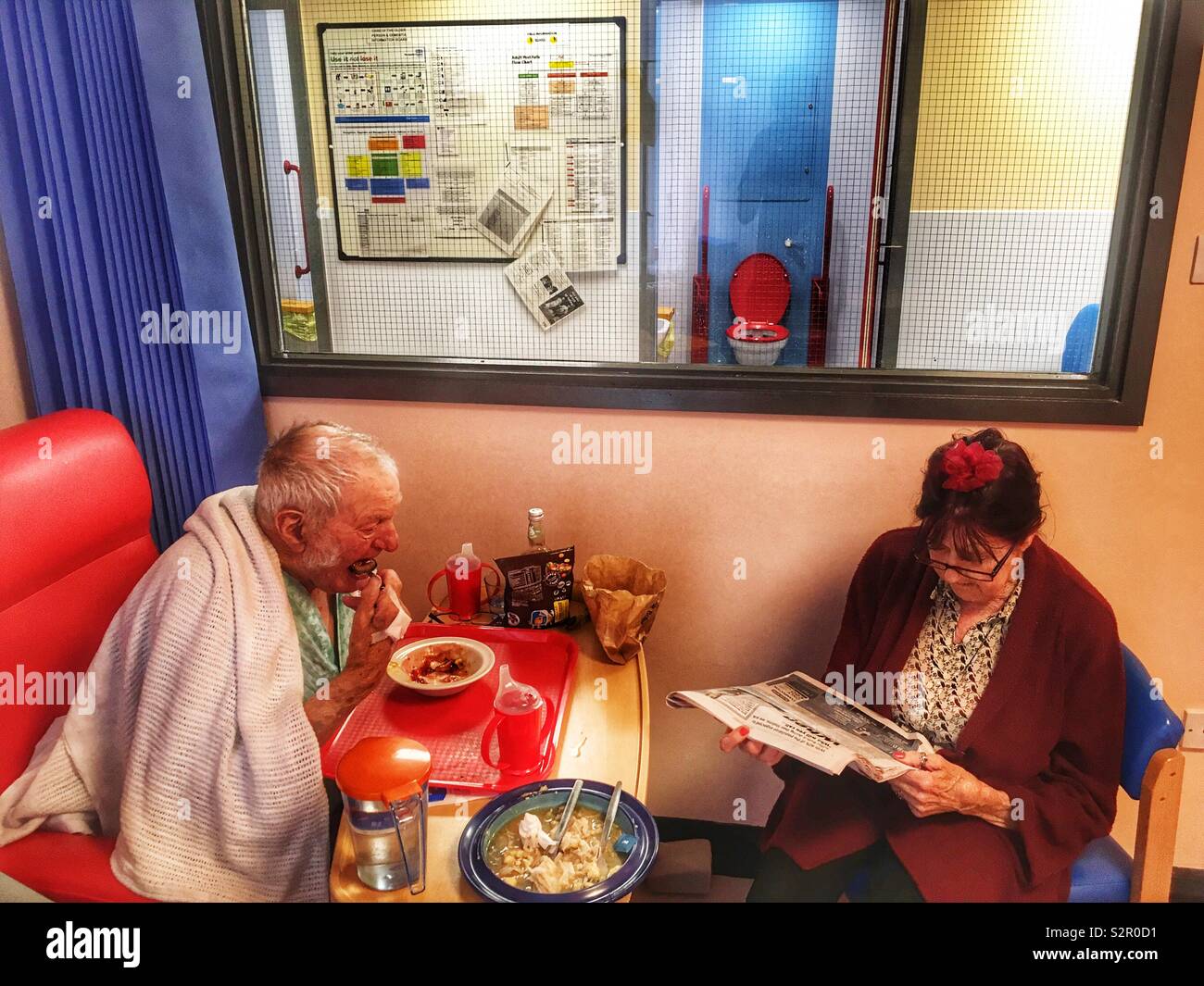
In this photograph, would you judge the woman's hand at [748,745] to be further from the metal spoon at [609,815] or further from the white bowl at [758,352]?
the white bowl at [758,352]

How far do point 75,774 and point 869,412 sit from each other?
1489 mm

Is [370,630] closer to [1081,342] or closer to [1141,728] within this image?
[1141,728]

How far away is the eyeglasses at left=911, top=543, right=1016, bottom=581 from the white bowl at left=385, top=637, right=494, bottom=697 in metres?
0.78

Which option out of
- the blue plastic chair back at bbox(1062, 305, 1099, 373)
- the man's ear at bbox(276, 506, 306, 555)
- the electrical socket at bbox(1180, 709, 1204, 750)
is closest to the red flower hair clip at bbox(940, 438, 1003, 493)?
the blue plastic chair back at bbox(1062, 305, 1099, 373)

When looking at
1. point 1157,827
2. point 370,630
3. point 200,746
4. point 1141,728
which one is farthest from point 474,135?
point 1157,827

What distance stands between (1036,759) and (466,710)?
0.97 meters

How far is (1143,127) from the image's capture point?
139 centimetres

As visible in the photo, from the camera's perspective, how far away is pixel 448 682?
139 cm

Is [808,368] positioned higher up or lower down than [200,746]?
higher up

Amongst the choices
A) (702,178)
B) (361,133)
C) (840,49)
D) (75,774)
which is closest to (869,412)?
(702,178)

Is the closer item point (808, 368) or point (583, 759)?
point (583, 759)

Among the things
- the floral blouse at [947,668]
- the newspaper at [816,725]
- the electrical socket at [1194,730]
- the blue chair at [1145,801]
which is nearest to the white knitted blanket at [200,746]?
the newspaper at [816,725]

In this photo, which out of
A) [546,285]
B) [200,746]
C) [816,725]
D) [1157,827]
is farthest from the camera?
[546,285]
